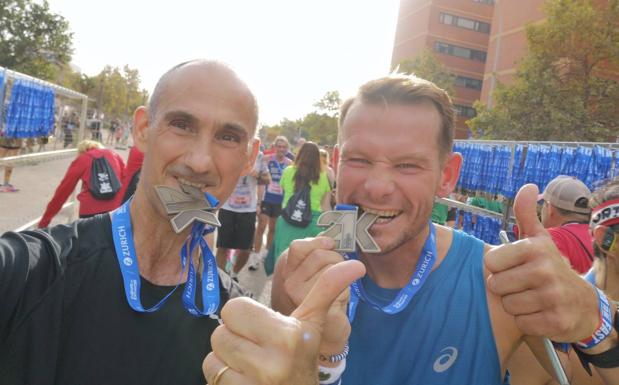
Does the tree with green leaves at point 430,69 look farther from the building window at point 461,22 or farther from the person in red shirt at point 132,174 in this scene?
the person in red shirt at point 132,174

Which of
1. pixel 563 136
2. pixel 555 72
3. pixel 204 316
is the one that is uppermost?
pixel 555 72

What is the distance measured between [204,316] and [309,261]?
1.86 ft

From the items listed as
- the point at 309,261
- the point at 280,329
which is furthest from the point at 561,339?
the point at 280,329

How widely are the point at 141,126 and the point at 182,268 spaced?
2.35 ft

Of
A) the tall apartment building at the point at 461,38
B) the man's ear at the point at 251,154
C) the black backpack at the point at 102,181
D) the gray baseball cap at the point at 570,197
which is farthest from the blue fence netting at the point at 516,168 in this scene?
the tall apartment building at the point at 461,38

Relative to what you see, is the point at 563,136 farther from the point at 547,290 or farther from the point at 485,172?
the point at 547,290

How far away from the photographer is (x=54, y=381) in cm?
149

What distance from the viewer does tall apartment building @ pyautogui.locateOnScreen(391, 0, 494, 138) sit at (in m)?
55.1

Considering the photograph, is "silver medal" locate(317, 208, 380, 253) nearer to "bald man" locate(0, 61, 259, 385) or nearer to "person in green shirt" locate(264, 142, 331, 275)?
"bald man" locate(0, 61, 259, 385)

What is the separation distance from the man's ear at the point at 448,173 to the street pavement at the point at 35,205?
421cm

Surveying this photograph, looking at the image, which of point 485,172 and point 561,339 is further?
point 485,172

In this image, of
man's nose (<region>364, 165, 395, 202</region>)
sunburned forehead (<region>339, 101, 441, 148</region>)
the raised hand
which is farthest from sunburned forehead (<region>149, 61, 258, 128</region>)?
the raised hand

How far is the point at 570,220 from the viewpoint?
4.04 m

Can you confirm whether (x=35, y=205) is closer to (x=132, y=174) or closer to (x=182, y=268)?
(x=132, y=174)
